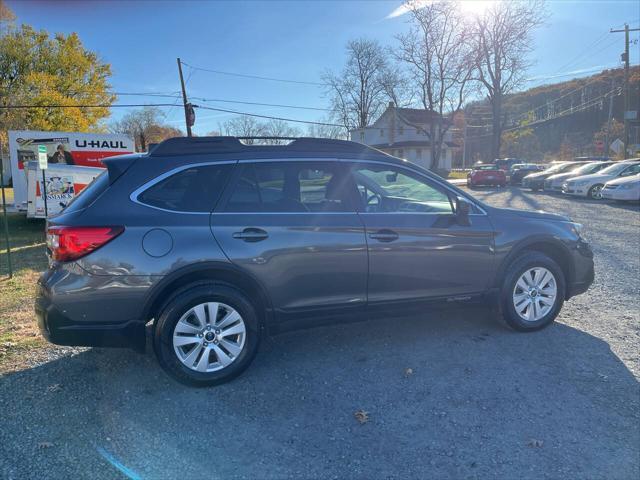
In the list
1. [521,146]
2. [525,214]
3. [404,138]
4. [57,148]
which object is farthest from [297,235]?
[521,146]

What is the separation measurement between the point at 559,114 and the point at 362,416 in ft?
339

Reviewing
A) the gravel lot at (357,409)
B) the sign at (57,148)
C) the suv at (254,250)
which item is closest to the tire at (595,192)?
the gravel lot at (357,409)

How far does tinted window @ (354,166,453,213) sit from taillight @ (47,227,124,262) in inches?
81.6

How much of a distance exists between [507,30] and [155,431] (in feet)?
137

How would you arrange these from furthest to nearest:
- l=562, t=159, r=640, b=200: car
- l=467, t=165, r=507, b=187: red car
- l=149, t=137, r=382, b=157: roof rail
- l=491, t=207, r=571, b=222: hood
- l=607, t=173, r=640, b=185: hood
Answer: l=467, t=165, r=507, b=187: red car
l=562, t=159, r=640, b=200: car
l=607, t=173, r=640, b=185: hood
l=491, t=207, r=571, b=222: hood
l=149, t=137, r=382, b=157: roof rail

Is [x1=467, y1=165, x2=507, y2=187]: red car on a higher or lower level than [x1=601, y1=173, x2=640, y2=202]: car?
higher

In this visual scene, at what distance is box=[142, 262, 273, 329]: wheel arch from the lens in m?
3.29

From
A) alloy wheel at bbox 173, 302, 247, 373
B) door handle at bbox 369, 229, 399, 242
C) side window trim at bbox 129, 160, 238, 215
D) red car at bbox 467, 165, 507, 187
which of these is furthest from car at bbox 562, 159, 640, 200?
alloy wheel at bbox 173, 302, 247, 373

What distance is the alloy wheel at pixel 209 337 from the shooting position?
3385 mm

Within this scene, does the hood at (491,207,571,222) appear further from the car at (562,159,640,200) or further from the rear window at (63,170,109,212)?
the car at (562,159,640,200)

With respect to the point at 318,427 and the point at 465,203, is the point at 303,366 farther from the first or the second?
the point at 465,203

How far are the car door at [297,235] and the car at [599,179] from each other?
1684 centimetres

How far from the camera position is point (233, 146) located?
3.68m

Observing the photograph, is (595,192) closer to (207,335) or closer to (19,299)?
(207,335)
